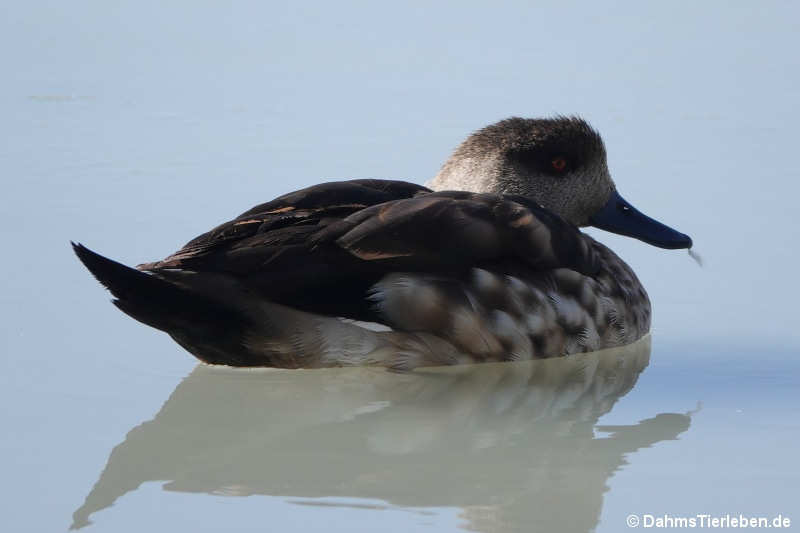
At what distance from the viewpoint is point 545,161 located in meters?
8.26

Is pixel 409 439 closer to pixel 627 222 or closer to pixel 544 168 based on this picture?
pixel 544 168

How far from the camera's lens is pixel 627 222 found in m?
8.55

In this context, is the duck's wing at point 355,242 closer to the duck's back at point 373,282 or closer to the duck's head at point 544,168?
the duck's back at point 373,282

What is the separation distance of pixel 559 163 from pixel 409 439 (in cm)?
261

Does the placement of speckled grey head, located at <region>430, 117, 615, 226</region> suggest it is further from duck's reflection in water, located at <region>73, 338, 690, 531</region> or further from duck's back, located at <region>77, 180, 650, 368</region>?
duck's reflection in water, located at <region>73, 338, 690, 531</region>

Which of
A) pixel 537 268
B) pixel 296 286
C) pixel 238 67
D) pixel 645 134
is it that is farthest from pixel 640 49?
pixel 296 286

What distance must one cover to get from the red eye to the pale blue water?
0.92 metres

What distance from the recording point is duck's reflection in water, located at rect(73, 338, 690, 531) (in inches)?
214

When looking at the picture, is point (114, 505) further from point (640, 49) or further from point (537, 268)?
point (640, 49)

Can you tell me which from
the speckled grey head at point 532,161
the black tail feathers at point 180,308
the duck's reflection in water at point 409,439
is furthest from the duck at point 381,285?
the speckled grey head at point 532,161

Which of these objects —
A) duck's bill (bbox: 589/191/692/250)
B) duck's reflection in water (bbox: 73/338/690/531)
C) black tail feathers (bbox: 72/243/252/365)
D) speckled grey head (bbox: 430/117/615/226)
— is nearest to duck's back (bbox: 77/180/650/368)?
black tail feathers (bbox: 72/243/252/365)

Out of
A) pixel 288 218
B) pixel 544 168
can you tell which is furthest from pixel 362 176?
pixel 288 218

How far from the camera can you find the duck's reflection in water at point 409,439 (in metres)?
5.45

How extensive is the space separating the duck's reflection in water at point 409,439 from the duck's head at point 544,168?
3.65 ft
